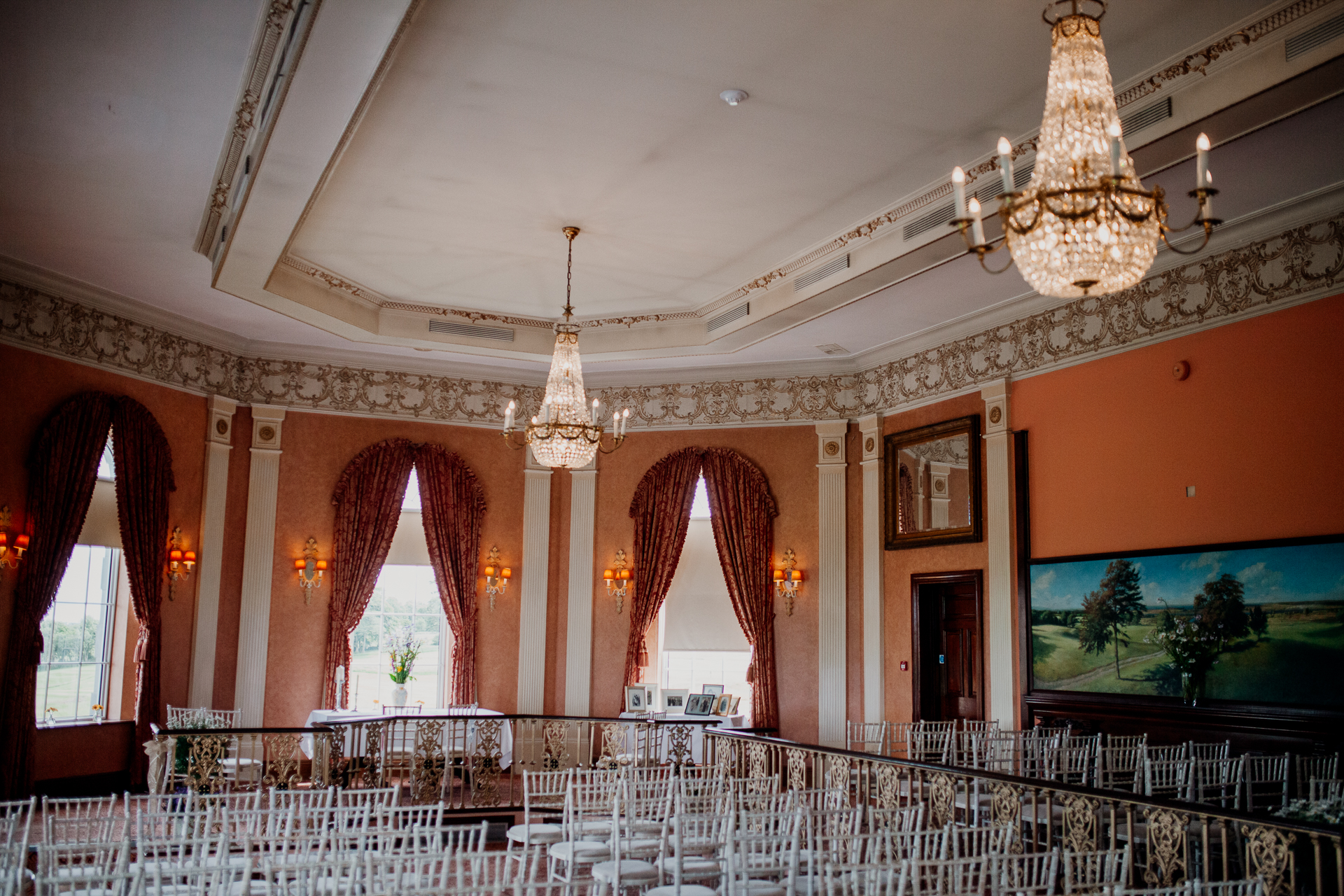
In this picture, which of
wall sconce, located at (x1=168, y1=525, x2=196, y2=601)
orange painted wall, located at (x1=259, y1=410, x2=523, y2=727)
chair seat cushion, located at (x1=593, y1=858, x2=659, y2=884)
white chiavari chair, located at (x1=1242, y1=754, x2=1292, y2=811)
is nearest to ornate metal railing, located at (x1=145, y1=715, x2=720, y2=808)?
orange painted wall, located at (x1=259, y1=410, x2=523, y2=727)

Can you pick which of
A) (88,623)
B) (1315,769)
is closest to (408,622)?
(88,623)

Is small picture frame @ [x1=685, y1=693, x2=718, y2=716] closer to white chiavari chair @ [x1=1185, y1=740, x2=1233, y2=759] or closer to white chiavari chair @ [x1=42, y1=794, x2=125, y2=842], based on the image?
white chiavari chair @ [x1=1185, y1=740, x2=1233, y2=759]

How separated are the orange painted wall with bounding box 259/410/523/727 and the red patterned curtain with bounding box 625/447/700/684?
1.47 metres

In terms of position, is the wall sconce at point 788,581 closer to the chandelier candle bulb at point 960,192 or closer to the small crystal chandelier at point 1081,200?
the small crystal chandelier at point 1081,200

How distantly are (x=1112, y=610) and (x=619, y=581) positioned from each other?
589 centimetres

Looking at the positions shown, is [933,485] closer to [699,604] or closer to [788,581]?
[788,581]

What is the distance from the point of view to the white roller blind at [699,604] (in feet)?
43.4

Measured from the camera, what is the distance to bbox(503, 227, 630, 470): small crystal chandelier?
8555 mm

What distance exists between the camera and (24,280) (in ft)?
31.5

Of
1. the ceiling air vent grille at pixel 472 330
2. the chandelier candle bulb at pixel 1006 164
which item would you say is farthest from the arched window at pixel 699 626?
the chandelier candle bulb at pixel 1006 164

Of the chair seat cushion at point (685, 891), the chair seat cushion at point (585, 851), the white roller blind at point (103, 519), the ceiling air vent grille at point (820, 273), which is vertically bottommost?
the chair seat cushion at point (585, 851)

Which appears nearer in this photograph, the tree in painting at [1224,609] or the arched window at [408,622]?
the tree in painting at [1224,609]

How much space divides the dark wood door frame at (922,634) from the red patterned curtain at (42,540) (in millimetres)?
8283

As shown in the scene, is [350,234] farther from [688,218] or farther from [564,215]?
[688,218]
